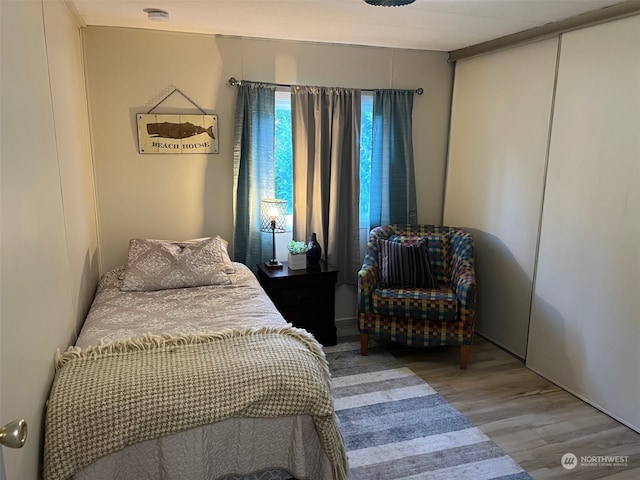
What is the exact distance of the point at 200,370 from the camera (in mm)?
1868

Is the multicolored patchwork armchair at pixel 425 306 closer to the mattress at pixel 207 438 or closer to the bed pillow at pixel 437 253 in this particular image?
the bed pillow at pixel 437 253

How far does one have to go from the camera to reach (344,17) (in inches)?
112

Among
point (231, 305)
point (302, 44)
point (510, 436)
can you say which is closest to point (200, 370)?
point (231, 305)

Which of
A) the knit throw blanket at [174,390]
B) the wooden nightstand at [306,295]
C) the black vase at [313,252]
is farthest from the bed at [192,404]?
the black vase at [313,252]

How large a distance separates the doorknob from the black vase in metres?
2.68

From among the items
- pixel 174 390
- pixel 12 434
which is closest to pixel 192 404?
pixel 174 390

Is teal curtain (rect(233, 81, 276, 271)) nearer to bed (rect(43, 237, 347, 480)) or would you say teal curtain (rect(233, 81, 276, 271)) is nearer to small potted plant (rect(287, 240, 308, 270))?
small potted plant (rect(287, 240, 308, 270))

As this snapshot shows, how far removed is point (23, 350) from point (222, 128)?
2370mm

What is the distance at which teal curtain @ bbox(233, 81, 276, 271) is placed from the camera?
347cm

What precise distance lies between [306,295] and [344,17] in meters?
1.93

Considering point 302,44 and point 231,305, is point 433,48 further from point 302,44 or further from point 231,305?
point 231,305

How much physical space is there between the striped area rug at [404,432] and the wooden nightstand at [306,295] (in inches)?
14.6

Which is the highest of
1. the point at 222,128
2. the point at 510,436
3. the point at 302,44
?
the point at 302,44

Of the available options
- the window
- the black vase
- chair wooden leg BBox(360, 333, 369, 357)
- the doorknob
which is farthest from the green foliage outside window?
the doorknob
